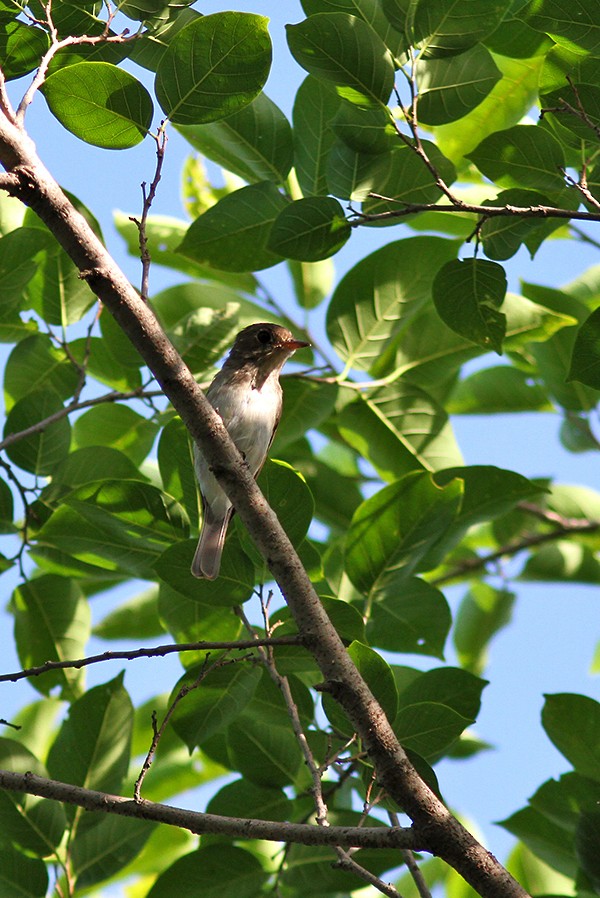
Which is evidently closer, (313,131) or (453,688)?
(453,688)

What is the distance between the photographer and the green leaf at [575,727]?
9.71 feet

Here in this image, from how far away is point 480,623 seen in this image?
479cm

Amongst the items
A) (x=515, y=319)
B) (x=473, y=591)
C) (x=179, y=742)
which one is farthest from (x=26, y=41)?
(x=473, y=591)

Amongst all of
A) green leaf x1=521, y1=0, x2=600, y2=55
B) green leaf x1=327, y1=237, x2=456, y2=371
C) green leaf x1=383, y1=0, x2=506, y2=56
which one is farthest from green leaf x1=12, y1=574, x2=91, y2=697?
green leaf x1=521, y1=0, x2=600, y2=55

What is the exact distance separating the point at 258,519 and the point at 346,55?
4.29 ft

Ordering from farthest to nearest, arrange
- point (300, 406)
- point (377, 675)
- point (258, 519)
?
point (300, 406) < point (377, 675) < point (258, 519)

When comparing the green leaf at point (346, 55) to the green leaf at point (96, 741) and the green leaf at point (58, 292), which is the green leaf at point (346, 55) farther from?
the green leaf at point (96, 741)

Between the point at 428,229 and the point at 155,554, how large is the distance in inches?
78.6

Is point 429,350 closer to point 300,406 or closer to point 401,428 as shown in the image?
point 401,428

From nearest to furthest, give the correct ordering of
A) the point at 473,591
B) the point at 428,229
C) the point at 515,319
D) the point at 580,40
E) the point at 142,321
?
the point at 142,321 < the point at 580,40 < the point at 515,319 < the point at 428,229 < the point at 473,591

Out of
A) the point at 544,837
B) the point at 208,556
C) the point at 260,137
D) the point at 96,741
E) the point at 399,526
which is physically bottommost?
the point at 544,837

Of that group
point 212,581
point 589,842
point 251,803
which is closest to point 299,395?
point 212,581

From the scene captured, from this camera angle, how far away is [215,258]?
348 cm

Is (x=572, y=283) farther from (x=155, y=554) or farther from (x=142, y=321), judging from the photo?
(x=142, y=321)
